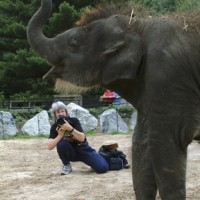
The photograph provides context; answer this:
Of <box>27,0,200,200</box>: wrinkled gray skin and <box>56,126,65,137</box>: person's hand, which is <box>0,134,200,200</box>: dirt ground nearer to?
<box>56,126,65,137</box>: person's hand

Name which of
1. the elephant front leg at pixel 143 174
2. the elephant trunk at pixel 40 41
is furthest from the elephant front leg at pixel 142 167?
the elephant trunk at pixel 40 41

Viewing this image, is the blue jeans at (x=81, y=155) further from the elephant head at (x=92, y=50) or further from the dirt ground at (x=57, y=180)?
the elephant head at (x=92, y=50)

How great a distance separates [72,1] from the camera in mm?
18750

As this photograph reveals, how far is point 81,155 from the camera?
21.8 feet

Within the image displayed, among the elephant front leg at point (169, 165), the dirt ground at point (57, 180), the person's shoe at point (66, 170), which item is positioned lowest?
the dirt ground at point (57, 180)

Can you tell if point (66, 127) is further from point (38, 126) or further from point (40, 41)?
point (38, 126)

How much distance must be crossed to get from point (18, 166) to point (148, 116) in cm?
415

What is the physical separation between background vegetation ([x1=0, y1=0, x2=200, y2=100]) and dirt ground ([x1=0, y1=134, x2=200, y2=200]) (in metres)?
8.90

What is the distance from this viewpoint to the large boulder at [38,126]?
12.2 metres

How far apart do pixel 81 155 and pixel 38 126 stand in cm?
576

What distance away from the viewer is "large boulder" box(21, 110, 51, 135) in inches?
480

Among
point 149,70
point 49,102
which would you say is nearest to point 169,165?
point 149,70

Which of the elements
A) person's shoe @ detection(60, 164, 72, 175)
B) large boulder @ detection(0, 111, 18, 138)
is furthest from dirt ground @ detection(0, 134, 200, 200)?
large boulder @ detection(0, 111, 18, 138)

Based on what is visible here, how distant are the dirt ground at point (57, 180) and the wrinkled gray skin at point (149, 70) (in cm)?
160
